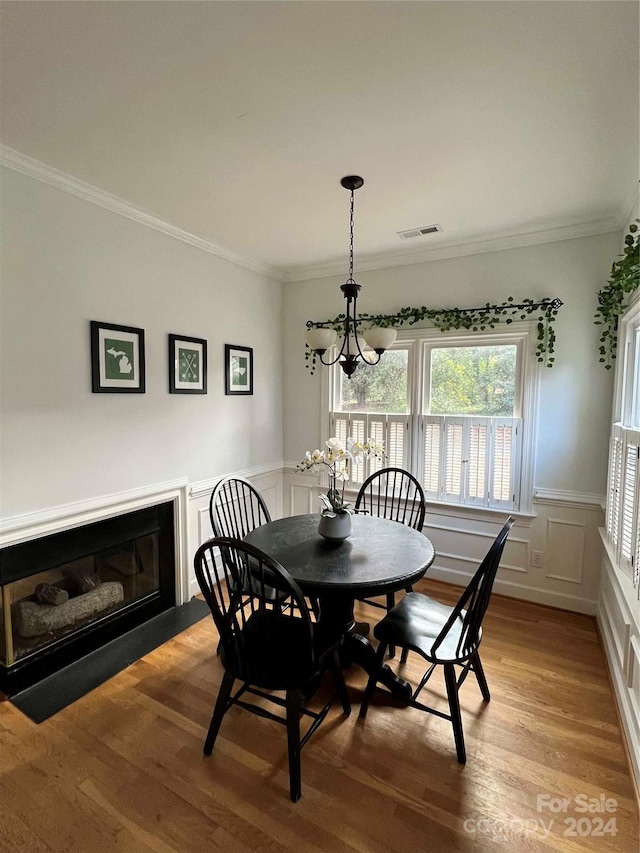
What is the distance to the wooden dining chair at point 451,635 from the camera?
1723 mm

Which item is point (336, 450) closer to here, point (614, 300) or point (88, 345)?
point (88, 345)

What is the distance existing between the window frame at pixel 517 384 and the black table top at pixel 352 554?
1.12 metres

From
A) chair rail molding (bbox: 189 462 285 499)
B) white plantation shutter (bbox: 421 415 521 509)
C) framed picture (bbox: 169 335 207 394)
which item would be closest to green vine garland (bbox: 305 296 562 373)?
white plantation shutter (bbox: 421 415 521 509)

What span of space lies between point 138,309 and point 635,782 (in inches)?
137

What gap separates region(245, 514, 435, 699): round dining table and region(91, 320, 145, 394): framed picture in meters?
1.26

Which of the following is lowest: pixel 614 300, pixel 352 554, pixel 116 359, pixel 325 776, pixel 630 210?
pixel 325 776

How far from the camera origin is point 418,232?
3.02m

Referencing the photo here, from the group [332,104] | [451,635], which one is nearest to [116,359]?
[332,104]

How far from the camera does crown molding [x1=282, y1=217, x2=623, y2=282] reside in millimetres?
2791

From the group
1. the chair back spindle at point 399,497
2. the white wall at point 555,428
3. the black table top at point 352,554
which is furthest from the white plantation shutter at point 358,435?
the black table top at point 352,554

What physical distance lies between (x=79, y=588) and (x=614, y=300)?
12.4ft

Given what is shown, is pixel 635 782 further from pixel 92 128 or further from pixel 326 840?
pixel 92 128

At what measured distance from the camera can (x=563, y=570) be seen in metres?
3.04

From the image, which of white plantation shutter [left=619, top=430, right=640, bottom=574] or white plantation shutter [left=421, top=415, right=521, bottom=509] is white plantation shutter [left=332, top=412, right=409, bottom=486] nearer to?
white plantation shutter [left=421, top=415, right=521, bottom=509]
